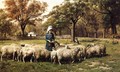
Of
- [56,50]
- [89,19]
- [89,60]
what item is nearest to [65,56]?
[56,50]

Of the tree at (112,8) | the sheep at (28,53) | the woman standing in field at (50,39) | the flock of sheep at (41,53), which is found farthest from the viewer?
the tree at (112,8)

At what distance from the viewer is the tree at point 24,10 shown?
59719 millimetres

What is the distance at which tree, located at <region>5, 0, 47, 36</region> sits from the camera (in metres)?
59.7

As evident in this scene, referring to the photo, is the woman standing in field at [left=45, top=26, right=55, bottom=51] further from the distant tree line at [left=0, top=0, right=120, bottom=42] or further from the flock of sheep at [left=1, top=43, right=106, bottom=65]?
the distant tree line at [left=0, top=0, right=120, bottom=42]

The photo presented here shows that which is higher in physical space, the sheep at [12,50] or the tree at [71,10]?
the tree at [71,10]

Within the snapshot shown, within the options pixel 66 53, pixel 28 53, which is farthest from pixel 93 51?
pixel 28 53

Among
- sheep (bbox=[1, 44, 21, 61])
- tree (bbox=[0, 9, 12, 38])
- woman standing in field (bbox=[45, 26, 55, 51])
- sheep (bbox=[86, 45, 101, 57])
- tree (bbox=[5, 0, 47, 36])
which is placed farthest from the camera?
tree (bbox=[5, 0, 47, 36])

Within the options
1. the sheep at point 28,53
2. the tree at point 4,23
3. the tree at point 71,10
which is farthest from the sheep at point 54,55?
the tree at point 4,23

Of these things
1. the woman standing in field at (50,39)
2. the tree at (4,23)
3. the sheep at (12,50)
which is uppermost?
the tree at (4,23)

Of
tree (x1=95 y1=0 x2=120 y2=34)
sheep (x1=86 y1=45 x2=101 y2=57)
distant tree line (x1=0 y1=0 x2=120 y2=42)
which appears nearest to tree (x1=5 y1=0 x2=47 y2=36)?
distant tree line (x1=0 y1=0 x2=120 y2=42)

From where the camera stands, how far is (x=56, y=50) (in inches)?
751

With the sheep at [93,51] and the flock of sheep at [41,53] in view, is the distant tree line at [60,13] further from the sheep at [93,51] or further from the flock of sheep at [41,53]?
the flock of sheep at [41,53]

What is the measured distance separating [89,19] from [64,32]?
27.7m

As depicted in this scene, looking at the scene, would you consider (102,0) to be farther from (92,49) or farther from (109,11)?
(92,49)
